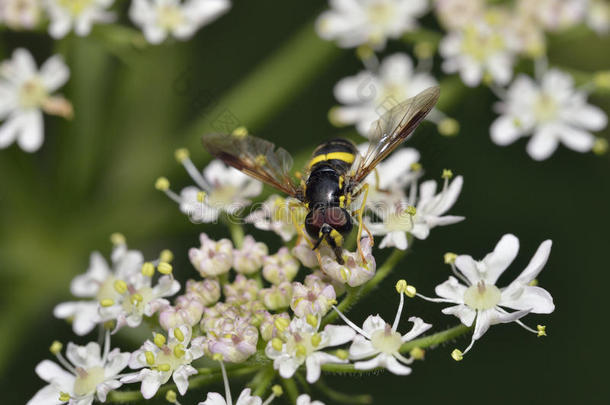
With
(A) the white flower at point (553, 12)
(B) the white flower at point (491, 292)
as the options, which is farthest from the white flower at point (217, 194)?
(A) the white flower at point (553, 12)

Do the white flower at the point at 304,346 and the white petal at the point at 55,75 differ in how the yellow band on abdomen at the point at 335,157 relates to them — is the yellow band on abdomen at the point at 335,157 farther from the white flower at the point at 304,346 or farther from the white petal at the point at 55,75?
the white petal at the point at 55,75

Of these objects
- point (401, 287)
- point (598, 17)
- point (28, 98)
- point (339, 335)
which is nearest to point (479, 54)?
point (598, 17)

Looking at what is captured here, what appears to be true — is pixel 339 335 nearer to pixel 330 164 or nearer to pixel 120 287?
pixel 330 164

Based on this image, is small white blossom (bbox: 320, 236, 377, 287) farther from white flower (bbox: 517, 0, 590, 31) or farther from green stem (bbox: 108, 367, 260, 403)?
white flower (bbox: 517, 0, 590, 31)

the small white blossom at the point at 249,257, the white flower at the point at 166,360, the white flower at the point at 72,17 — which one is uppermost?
the white flower at the point at 72,17

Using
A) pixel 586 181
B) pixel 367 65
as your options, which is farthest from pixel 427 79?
pixel 586 181

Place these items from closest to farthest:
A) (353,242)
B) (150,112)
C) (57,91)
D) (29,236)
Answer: (353,242), (57,91), (29,236), (150,112)

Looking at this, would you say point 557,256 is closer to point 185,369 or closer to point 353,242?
point 353,242
